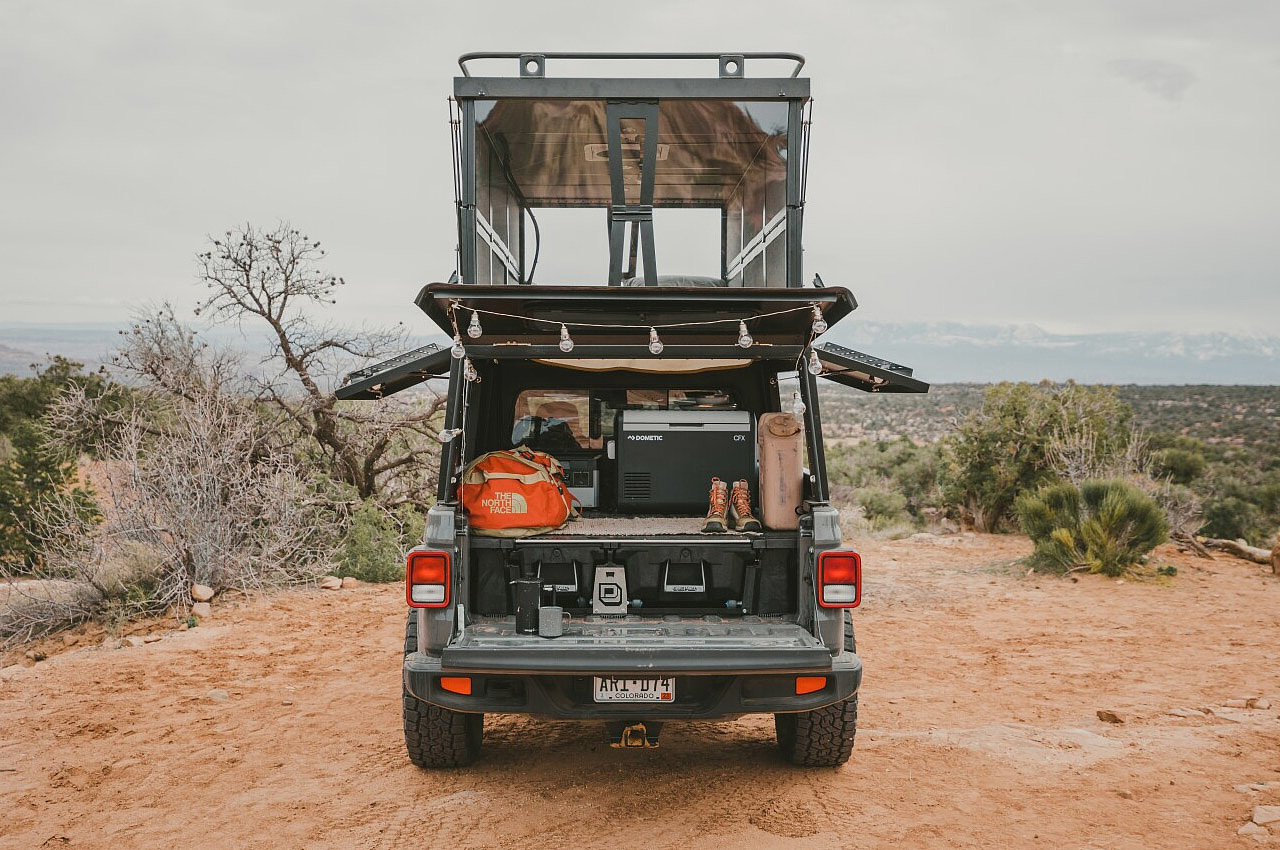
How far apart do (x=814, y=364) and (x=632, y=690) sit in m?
1.82

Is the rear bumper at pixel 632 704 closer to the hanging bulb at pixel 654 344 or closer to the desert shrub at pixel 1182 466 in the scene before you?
the hanging bulb at pixel 654 344

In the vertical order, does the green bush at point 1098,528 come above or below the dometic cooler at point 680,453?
below

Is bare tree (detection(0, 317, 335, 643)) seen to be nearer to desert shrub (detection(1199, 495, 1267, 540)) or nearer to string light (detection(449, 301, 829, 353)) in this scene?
string light (detection(449, 301, 829, 353))

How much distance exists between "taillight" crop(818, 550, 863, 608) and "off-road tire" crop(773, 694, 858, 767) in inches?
22.9

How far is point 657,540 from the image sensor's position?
15.5ft

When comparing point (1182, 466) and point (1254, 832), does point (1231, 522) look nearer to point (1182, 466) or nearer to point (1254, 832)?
point (1182, 466)

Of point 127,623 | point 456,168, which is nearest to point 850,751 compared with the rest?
point 456,168

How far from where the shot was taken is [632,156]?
6480 mm

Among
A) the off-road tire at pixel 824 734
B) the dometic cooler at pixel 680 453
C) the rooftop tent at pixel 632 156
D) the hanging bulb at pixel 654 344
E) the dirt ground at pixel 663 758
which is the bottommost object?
the dirt ground at pixel 663 758

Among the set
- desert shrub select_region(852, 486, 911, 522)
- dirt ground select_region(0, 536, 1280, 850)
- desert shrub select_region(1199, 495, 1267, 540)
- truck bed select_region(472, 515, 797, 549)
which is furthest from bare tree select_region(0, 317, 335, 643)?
desert shrub select_region(1199, 495, 1267, 540)

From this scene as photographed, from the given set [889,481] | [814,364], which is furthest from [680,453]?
[889,481]

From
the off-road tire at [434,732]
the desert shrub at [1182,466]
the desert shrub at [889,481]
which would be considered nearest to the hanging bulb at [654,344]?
the off-road tire at [434,732]

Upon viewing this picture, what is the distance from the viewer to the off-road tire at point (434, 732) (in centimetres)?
464

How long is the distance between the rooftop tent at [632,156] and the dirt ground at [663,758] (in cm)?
277
